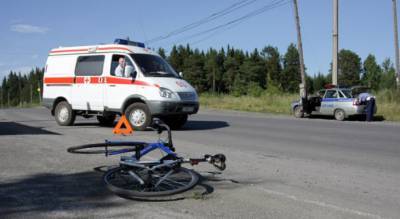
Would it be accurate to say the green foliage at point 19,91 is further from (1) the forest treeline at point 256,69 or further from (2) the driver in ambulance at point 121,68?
(2) the driver in ambulance at point 121,68

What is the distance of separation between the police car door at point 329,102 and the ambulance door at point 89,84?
485 inches

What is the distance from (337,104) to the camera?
68.9ft

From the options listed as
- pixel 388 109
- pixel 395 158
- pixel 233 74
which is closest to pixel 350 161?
pixel 395 158

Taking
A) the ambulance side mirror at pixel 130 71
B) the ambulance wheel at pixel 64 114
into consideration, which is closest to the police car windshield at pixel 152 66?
the ambulance side mirror at pixel 130 71

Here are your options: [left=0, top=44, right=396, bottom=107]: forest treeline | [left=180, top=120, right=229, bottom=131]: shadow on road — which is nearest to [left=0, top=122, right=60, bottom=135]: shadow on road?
[left=180, top=120, right=229, bottom=131]: shadow on road

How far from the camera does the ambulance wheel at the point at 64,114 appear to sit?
44.9 feet

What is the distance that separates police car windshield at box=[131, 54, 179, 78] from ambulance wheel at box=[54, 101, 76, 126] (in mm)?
2794

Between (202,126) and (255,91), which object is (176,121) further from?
(255,91)

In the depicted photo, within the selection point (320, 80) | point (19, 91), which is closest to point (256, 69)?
point (320, 80)

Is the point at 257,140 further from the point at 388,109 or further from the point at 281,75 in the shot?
the point at 281,75

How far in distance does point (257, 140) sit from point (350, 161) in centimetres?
321

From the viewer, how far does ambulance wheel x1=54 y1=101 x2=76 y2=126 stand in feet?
44.9

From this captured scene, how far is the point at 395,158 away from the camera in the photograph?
8352 millimetres

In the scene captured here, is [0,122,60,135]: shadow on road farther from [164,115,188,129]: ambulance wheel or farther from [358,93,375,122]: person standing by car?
[358,93,375,122]: person standing by car
